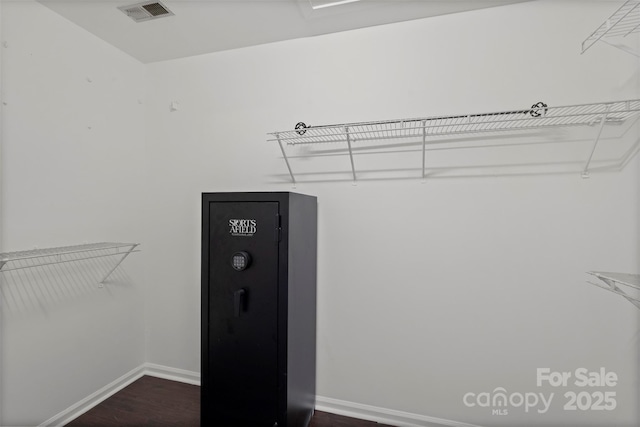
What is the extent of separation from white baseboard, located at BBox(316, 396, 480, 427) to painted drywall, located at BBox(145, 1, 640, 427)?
4cm

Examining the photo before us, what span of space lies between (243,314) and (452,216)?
130 cm

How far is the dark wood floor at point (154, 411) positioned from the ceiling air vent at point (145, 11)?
2.47m

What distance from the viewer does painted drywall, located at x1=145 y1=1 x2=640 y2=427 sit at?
153cm

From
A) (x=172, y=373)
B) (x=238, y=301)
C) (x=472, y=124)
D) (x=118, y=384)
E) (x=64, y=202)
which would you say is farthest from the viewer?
(x=172, y=373)

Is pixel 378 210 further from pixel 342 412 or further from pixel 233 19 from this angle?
pixel 233 19

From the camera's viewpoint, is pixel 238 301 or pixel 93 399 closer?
pixel 238 301

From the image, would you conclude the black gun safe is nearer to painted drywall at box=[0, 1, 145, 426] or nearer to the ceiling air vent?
painted drywall at box=[0, 1, 145, 426]

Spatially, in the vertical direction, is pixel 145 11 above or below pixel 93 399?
above

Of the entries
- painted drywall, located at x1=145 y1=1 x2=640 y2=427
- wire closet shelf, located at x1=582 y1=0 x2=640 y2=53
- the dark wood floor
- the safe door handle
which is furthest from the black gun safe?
wire closet shelf, located at x1=582 y1=0 x2=640 y2=53

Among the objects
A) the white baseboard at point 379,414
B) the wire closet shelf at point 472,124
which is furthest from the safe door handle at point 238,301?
the white baseboard at point 379,414

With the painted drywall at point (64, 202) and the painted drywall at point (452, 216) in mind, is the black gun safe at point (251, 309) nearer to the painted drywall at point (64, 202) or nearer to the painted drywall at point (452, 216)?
the painted drywall at point (452, 216)

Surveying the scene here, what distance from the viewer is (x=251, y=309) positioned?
147 centimetres

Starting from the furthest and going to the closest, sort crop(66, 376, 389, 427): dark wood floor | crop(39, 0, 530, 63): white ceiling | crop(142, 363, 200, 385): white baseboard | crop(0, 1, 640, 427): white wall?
crop(142, 363, 200, 385): white baseboard → crop(66, 376, 389, 427): dark wood floor → crop(39, 0, 530, 63): white ceiling → crop(0, 1, 640, 427): white wall

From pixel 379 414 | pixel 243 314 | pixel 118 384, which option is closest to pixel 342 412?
pixel 379 414
